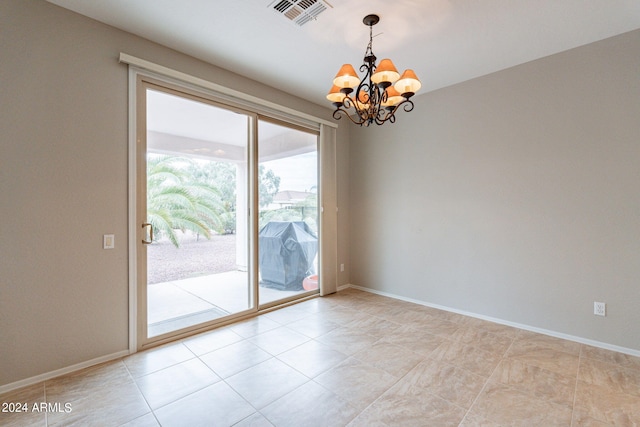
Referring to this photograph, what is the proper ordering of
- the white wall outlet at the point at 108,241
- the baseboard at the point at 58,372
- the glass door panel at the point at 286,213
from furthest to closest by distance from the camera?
the glass door panel at the point at 286,213 < the white wall outlet at the point at 108,241 < the baseboard at the point at 58,372

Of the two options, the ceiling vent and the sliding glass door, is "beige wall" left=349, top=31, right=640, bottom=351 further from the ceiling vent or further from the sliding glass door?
the ceiling vent

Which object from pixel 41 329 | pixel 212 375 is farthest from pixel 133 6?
pixel 212 375

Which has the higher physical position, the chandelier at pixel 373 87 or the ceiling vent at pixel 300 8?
the ceiling vent at pixel 300 8

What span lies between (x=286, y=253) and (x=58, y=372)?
243 cm

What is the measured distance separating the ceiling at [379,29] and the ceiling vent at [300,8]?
4 centimetres

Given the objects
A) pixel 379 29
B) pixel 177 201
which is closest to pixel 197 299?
pixel 177 201

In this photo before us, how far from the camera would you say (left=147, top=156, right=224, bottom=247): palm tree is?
2.68m

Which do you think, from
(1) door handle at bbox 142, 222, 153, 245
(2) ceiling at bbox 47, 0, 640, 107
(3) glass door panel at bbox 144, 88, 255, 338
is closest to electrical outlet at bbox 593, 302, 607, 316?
(2) ceiling at bbox 47, 0, 640, 107

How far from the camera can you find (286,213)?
3855mm

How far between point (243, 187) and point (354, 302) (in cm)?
221

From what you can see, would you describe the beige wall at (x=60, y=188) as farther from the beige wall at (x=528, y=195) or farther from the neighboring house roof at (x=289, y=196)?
the beige wall at (x=528, y=195)

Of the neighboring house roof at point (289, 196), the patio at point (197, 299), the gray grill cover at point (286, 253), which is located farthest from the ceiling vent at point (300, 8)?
the patio at point (197, 299)

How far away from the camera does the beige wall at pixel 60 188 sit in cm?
197

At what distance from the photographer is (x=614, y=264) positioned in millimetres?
2535
